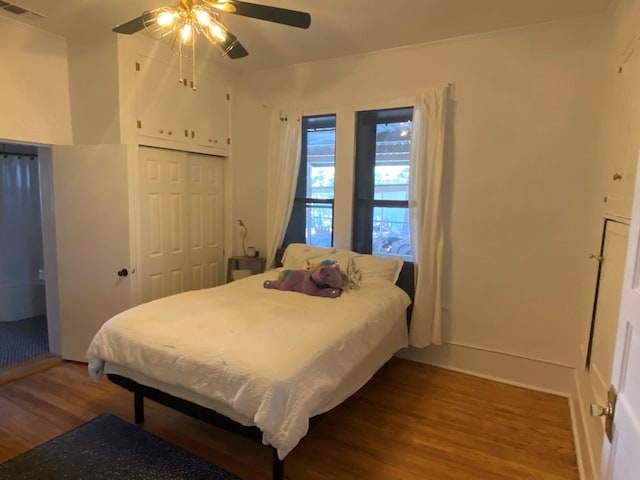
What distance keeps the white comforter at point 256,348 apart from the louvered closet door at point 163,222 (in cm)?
98

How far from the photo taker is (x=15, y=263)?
4707mm

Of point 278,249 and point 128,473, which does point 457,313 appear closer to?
point 278,249

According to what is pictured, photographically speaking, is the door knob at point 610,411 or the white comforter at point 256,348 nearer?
the door knob at point 610,411

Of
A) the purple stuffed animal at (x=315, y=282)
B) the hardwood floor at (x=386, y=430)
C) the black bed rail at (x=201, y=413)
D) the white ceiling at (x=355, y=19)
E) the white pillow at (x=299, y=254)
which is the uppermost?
the white ceiling at (x=355, y=19)

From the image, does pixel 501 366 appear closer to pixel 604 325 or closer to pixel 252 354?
pixel 604 325

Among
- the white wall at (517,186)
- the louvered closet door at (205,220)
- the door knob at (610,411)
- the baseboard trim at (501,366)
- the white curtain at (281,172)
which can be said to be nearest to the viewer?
the door knob at (610,411)

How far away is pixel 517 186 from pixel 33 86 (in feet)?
13.5

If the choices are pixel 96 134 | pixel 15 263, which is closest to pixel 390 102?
pixel 96 134

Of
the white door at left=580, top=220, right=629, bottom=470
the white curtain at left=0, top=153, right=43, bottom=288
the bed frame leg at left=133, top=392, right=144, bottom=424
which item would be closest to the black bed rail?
the bed frame leg at left=133, top=392, right=144, bottom=424

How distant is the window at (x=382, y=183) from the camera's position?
361 cm

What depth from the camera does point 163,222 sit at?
12.0ft

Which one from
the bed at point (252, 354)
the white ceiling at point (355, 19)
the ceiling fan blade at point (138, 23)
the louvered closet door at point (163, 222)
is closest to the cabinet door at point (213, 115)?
the louvered closet door at point (163, 222)

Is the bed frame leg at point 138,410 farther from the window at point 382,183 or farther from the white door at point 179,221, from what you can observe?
the window at point 382,183

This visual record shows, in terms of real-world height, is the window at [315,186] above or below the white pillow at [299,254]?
above
